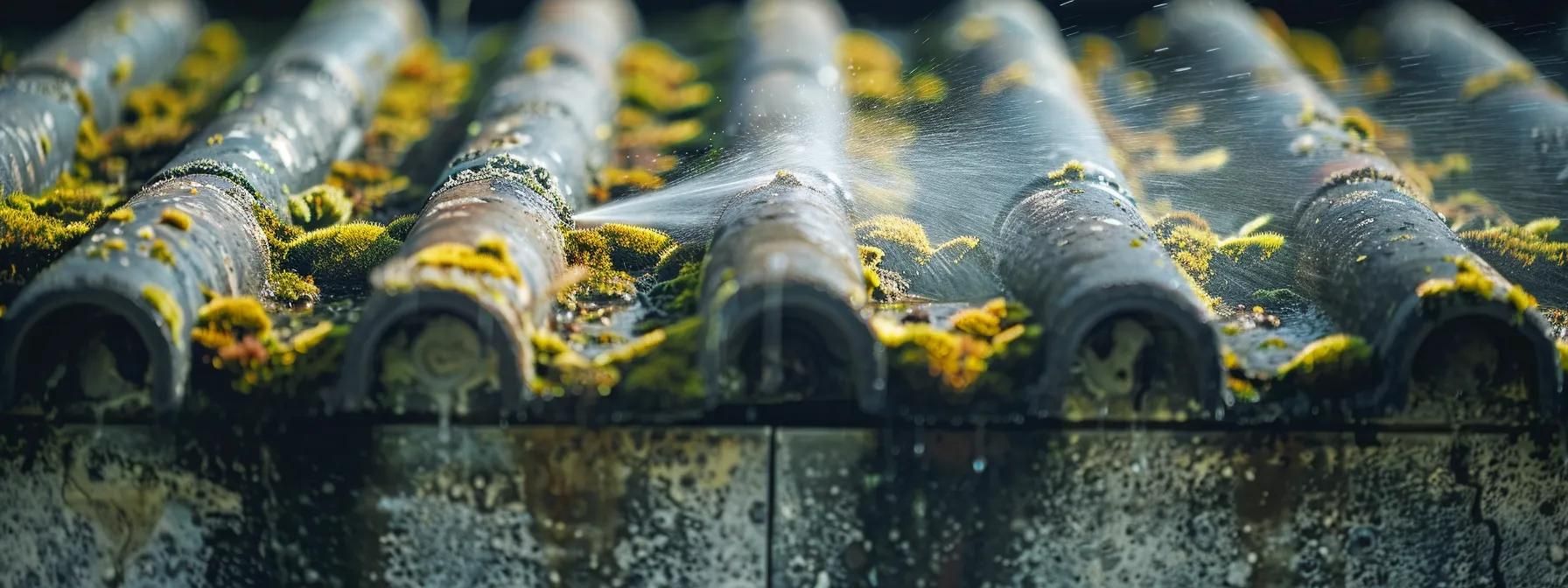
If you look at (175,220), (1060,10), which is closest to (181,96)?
(175,220)

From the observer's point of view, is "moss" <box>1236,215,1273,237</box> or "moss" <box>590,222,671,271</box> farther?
"moss" <box>1236,215,1273,237</box>

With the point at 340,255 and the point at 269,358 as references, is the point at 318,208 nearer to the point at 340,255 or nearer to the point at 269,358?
the point at 340,255

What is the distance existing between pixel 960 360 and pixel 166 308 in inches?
108

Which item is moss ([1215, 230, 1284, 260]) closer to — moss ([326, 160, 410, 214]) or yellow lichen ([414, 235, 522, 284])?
yellow lichen ([414, 235, 522, 284])

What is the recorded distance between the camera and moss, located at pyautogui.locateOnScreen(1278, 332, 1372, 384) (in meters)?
5.43

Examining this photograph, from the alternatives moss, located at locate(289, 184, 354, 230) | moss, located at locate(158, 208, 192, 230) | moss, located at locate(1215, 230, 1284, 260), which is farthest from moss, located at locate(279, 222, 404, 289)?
moss, located at locate(1215, 230, 1284, 260)

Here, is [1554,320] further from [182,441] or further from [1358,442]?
[182,441]

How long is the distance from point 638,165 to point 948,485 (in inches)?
138

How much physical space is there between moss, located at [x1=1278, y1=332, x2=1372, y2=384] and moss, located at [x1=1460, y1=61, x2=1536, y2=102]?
4297 mm

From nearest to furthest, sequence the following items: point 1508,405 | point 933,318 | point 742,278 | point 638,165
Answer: point 742,278 → point 1508,405 → point 933,318 → point 638,165

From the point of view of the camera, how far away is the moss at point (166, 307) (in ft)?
16.9

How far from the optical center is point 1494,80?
910 centimetres

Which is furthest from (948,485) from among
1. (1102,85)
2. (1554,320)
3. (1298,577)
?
(1102,85)

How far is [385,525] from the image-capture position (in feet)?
18.1
